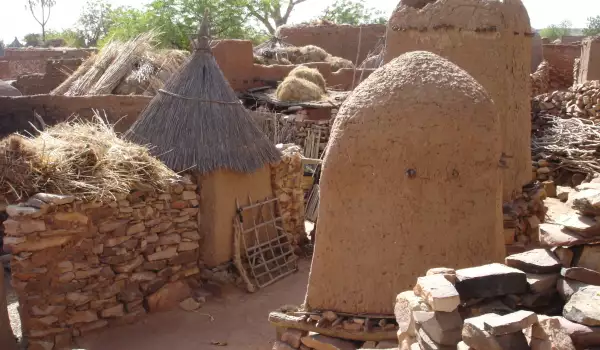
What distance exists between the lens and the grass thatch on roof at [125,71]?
1155 centimetres

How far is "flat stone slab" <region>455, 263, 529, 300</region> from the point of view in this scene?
2934 mm

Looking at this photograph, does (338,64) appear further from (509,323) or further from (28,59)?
(509,323)

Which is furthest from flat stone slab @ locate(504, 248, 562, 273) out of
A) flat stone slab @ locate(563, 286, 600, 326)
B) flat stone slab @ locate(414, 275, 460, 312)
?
flat stone slab @ locate(414, 275, 460, 312)

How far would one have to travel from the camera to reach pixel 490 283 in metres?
2.93

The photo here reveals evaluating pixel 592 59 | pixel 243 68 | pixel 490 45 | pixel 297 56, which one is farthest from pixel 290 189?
pixel 592 59

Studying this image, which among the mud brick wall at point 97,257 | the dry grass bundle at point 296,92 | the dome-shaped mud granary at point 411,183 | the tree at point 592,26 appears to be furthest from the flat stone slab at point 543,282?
the tree at point 592,26

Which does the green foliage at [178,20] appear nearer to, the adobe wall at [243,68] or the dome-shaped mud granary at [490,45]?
the adobe wall at [243,68]

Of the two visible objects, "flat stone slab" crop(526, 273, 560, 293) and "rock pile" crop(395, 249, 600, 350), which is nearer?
"rock pile" crop(395, 249, 600, 350)

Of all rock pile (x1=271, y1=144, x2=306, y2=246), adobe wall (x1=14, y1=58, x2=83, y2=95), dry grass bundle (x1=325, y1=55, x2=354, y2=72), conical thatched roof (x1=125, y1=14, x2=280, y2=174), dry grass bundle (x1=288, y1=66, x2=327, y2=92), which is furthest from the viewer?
dry grass bundle (x1=325, y1=55, x2=354, y2=72)

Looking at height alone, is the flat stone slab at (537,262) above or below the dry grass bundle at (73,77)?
below

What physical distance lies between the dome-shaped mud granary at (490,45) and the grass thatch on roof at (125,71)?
230 inches

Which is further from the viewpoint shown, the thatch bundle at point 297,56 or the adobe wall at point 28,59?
the adobe wall at point 28,59

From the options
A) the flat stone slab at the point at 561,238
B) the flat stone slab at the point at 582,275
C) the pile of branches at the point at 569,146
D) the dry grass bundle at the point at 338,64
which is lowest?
the pile of branches at the point at 569,146

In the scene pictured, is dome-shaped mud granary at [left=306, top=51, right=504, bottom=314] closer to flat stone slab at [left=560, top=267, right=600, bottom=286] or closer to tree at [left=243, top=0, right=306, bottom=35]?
flat stone slab at [left=560, top=267, right=600, bottom=286]
